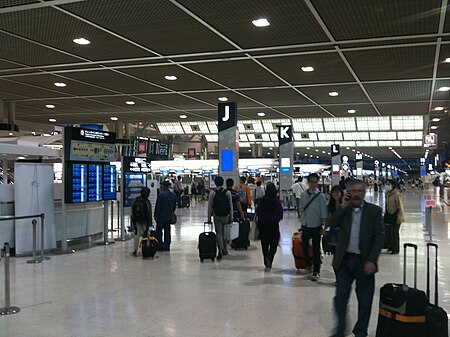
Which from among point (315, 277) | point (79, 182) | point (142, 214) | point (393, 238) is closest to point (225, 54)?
point (142, 214)

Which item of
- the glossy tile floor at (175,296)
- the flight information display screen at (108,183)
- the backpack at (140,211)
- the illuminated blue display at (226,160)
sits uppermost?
the illuminated blue display at (226,160)

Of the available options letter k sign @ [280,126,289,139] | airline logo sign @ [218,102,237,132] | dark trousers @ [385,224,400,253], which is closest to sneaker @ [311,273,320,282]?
dark trousers @ [385,224,400,253]

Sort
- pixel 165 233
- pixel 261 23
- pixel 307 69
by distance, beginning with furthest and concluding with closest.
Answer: pixel 307 69, pixel 165 233, pixel 261 23

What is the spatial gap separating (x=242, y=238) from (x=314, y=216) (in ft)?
12.8

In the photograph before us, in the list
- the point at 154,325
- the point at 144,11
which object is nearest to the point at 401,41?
the point at 144,11

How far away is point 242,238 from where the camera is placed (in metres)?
12.0

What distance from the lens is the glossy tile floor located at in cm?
575

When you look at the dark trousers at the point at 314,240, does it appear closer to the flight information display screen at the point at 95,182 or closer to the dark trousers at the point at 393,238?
the dark trousers at the point at 393,238

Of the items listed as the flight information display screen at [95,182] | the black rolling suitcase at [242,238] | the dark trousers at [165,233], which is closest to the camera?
the dark trousers at [165,233]

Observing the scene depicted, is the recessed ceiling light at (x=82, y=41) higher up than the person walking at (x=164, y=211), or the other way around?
the recessed ceiling light at (x=82, y=41)

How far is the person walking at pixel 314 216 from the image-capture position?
27.2ft

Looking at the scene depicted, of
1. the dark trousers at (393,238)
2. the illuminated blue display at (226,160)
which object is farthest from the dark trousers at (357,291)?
the illuminated blue display at (226,160)

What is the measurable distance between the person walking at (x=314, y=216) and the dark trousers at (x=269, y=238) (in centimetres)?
73

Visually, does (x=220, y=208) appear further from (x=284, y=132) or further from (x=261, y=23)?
(x=284, y=132)
